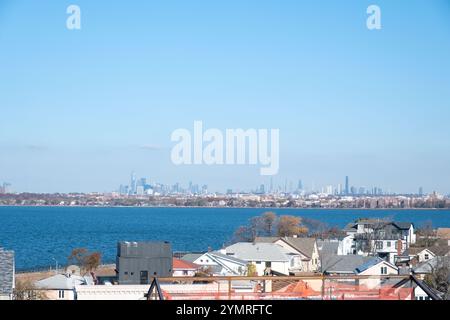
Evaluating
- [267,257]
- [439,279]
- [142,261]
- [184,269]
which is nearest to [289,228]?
[267,257]

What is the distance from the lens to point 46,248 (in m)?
24.1

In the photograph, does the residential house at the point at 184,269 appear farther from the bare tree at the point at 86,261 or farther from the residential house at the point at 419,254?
the residential house at the point at 419,254

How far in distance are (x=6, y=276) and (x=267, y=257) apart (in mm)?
8323

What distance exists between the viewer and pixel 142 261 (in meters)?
11.8

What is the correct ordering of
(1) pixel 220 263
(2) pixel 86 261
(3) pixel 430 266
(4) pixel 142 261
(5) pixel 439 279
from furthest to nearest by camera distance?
(2) pixel 86 261
(1) pixel 220 263
(4) pixel 142 261
(3) pixel 430 266
(5) pixel 439 279

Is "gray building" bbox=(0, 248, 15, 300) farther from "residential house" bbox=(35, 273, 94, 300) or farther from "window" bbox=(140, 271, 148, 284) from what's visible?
"window" bbox=(140, 271, 148, 284)

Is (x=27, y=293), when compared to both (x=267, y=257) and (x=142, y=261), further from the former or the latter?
(x=267, y=257)

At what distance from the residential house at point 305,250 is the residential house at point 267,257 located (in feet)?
0.36

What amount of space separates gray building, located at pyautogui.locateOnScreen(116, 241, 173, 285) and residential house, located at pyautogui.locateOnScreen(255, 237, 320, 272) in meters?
4.83

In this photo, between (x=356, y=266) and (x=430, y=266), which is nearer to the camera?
(x=430, y=266)

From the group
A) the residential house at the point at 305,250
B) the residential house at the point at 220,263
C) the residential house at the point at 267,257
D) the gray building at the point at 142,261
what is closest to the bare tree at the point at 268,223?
the residential house at the point at 305,250
